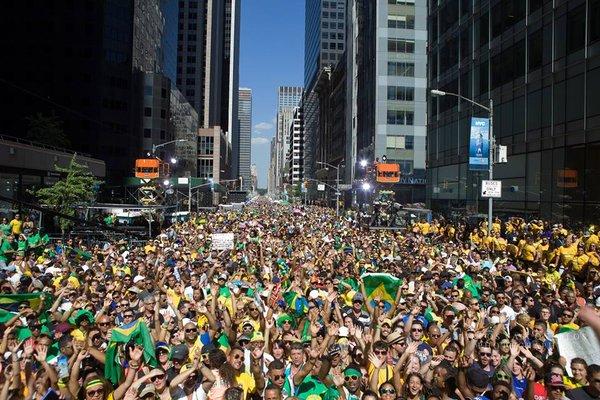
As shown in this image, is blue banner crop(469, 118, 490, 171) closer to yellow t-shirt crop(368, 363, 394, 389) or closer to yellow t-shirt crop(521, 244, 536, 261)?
yellow t-shirt crop(521, 244, 536, 261)

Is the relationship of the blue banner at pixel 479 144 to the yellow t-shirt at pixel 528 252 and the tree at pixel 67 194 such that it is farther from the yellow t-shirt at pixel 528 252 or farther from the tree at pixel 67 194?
the tree at pixel 67 194

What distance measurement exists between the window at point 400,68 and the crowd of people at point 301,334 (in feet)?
200

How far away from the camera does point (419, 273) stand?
14.6 m

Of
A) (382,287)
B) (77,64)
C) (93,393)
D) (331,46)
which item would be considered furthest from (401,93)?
(331,46)

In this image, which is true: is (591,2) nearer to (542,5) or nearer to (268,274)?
(542,5)

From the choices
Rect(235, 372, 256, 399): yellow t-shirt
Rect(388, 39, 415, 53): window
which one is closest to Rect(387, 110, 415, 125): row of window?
Rect(388, 39, 415, 53): window

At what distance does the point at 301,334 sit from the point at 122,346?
2.79 metres

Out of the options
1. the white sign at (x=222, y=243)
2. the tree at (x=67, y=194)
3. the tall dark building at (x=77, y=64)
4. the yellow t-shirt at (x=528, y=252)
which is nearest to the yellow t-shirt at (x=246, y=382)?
the yellow t-shirt at (x=528, y=252)

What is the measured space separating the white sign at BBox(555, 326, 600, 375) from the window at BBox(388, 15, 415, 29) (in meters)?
72.2

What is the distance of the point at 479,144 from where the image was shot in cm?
2417

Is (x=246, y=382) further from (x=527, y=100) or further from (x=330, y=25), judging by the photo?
(x=330, y=25)

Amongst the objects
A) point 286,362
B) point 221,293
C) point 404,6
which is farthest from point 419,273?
point 404,6

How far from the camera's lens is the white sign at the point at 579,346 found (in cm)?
657

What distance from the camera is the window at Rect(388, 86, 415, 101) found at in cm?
7356
